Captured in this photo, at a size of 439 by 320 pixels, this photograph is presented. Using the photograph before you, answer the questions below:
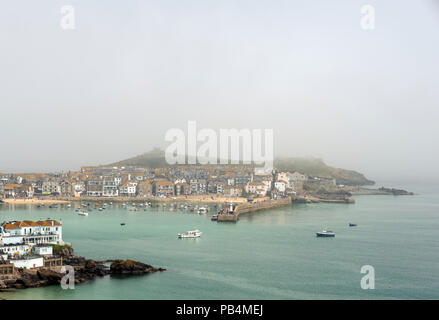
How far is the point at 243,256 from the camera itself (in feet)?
32.5

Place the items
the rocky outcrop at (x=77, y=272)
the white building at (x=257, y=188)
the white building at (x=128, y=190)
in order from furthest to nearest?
the white building at (x=257, y=188)
the white building at (x=128, y=190)
the rocky outcrop at (x=77, y=272)

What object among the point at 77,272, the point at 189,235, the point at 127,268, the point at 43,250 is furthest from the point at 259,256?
the point at 43,250

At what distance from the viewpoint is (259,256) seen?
9.91m

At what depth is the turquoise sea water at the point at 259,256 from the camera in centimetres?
710

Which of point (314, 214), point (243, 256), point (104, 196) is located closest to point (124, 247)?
point (243, 256)

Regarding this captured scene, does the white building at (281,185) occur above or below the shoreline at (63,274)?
above

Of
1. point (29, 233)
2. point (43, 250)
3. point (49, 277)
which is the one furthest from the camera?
point (29, 233)

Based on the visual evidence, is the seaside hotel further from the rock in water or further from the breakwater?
the breakwater

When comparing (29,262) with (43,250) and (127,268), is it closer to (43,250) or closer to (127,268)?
(43,250)

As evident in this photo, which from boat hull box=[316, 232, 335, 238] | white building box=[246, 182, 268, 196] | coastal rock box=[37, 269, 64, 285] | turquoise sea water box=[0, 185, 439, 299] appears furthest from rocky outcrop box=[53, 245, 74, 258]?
white building box=[246, 182, 268, 196]

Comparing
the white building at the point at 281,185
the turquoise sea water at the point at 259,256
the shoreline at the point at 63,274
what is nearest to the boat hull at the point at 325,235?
the turquoise sea water at the point at 259,256

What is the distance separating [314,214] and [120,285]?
43.1ft

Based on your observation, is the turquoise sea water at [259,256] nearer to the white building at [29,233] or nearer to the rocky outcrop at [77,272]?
the rocky outcrop at [77,272]

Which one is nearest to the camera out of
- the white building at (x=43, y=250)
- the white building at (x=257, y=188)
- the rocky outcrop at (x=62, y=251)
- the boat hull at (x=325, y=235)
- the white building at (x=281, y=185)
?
the white building at (x=43, y=250)
